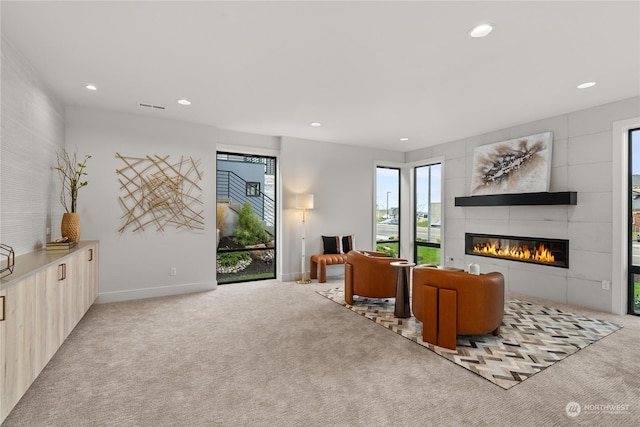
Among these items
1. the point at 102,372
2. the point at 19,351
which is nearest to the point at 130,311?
the point at 102,372

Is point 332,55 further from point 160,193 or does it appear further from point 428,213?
point 428,213

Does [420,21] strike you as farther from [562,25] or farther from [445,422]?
[445,422]

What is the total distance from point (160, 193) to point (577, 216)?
616cm

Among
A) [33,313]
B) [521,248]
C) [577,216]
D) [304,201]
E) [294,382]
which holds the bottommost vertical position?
[294,382]

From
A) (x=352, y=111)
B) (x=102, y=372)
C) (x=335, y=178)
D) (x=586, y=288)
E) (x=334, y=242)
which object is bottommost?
(x=102, y=372)

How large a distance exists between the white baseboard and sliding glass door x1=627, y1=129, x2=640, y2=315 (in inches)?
235

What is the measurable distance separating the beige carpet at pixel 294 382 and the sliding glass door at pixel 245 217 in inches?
86.9

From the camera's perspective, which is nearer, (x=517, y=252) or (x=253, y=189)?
(x=517, y=252)

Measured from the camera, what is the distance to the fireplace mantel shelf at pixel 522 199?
14.2 ft

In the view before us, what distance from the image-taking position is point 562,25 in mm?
2400

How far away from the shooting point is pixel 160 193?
4.83m

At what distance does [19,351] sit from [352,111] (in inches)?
163

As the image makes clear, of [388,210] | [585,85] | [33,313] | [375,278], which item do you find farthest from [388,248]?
[33,313]

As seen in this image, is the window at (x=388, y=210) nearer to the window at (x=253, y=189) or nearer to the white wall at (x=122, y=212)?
the window at (x=253, y=189)
